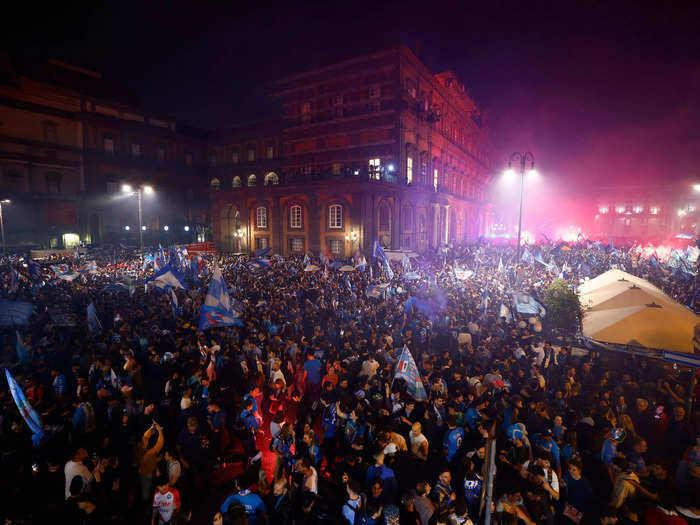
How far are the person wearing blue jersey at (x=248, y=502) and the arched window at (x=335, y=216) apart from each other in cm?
3105

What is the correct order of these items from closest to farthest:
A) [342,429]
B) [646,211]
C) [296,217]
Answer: [342,429], [296,217], [646,211]

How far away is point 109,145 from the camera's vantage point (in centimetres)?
4578

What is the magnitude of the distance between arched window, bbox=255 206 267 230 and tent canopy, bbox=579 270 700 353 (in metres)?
33.5

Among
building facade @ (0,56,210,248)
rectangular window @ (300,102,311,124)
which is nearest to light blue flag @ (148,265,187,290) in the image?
rectangular window @ (300,102,311,124)

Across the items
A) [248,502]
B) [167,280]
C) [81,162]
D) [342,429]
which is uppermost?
[81,162]

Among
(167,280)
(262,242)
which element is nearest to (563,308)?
(167,280)

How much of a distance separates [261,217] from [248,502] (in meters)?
37.4

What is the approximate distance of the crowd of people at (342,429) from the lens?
5.08 meters

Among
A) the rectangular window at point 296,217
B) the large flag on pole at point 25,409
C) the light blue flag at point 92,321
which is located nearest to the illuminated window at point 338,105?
the rectangular window at point 296,217

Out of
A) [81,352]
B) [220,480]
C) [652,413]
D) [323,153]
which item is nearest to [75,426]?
[220,480]

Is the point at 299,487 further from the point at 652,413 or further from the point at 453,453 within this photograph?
the point at 652,413

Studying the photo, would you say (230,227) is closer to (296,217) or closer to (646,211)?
(296,217)

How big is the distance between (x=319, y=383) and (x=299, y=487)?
11.8 feet

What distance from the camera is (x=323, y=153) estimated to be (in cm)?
4059
